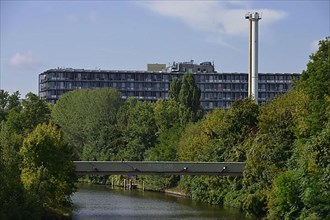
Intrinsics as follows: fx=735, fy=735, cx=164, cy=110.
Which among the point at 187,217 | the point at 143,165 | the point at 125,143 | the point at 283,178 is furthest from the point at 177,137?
the point at 283,178

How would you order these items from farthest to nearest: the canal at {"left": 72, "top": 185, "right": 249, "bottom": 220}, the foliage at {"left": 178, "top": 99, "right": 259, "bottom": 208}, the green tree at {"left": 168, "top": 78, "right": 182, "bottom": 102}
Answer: the green tree at {"left": 168, "top": 78, "right": 182, "bottom": 102}, the foliage at {"left": 178, "top": 99, "right": 259, "bottom": 208}, the canal at {"left": 72, "top": 185, "right": 249, "bottom": 220}

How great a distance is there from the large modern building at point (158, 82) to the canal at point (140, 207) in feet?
222

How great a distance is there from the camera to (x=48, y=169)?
4606 cm

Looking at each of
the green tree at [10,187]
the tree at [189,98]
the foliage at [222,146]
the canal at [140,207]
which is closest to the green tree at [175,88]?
the tree at [189,98]

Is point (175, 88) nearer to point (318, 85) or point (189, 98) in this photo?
point (189, 98)

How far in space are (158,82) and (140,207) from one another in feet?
282

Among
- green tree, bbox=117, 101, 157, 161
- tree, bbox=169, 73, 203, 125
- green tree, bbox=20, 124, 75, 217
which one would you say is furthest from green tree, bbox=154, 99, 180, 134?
green tree, bbox=20, 124, 75, 217

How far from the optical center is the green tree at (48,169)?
43.5 metres

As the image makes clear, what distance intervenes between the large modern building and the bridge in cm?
8371

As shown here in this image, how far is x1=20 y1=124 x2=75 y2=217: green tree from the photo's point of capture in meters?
43.5

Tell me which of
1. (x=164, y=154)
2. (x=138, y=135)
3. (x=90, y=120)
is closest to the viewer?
(x=164, y=154)

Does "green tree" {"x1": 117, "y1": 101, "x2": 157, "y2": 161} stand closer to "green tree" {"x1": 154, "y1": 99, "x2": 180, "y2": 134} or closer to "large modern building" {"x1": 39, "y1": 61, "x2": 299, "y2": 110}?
"green tree" {"x1": 154, "y1": 99, "x2": 180, "y2": 134}

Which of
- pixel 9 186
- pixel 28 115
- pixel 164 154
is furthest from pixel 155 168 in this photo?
pixel 164 154

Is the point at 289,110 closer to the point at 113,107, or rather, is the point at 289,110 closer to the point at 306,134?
the point at 306,134
